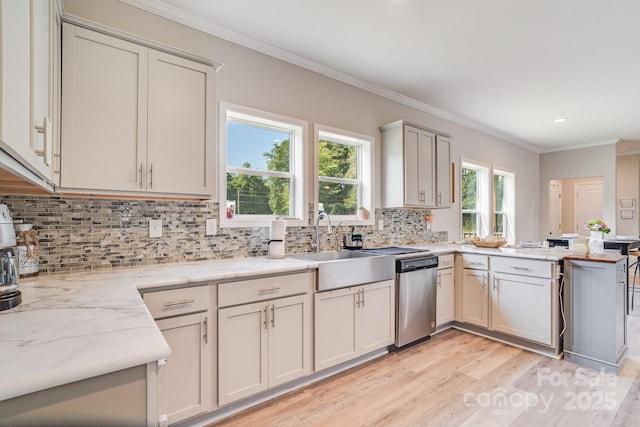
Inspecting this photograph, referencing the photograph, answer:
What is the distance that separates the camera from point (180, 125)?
2.03 meters

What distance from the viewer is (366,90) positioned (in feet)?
11.7

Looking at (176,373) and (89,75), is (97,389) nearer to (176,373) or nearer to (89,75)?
(176,373)

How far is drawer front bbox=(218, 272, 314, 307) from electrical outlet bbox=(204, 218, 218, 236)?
627mm

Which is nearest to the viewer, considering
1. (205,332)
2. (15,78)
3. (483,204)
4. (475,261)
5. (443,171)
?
(15,78)

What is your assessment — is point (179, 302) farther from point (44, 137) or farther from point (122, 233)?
point (44, 137)

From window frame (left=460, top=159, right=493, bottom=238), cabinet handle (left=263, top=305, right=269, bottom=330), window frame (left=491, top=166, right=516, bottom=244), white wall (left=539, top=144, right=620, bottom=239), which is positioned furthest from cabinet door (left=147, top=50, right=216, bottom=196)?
white wall (left=539, top=144, right=620, bottom=239)

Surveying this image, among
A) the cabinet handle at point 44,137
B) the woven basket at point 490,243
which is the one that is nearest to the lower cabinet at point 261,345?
the cabinet handle at point 44,137

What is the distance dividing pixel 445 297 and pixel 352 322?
141 cm

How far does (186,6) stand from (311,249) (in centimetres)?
215

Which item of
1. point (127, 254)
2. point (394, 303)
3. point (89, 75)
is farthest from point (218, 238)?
point (394, 303)

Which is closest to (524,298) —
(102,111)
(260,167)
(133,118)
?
(260,167)

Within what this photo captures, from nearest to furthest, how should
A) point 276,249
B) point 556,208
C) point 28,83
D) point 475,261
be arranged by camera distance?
point 28,83, point 276,249, point 475,261, point 556,208

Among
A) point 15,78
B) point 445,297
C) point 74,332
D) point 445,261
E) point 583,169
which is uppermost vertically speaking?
point 583,169

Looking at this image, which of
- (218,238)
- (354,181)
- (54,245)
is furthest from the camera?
(354,181)
